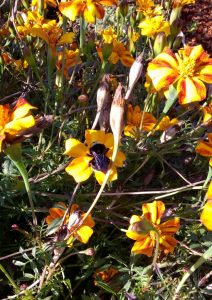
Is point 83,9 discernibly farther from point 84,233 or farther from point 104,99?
point 84,233

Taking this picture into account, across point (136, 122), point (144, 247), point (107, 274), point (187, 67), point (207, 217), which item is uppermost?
point (187, 67)

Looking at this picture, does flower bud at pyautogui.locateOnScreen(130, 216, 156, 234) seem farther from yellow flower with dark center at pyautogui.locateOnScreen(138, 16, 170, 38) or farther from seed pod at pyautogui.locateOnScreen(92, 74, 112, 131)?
yellow flower with dark center at pyautogui.locateOnScreen(138, 16, 170, 38)

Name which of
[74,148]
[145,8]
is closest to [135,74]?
[74,148]

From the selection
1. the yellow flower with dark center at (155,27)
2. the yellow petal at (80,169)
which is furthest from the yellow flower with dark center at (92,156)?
the yellow flower with dark center at (155,27)

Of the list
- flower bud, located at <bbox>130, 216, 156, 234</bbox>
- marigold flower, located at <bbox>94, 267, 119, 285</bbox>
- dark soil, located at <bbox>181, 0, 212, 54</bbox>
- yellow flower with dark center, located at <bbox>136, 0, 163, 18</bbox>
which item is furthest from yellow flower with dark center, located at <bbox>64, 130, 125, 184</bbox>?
dark soil, located at <bbox>181, 0, 212, 54</bbox>

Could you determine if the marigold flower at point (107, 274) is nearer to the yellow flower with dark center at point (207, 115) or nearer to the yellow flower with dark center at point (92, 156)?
the yellow flower with dark center at point (92, 156)

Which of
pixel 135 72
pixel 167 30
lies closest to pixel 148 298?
pixel 135 72

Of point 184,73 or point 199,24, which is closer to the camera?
point 184,73
